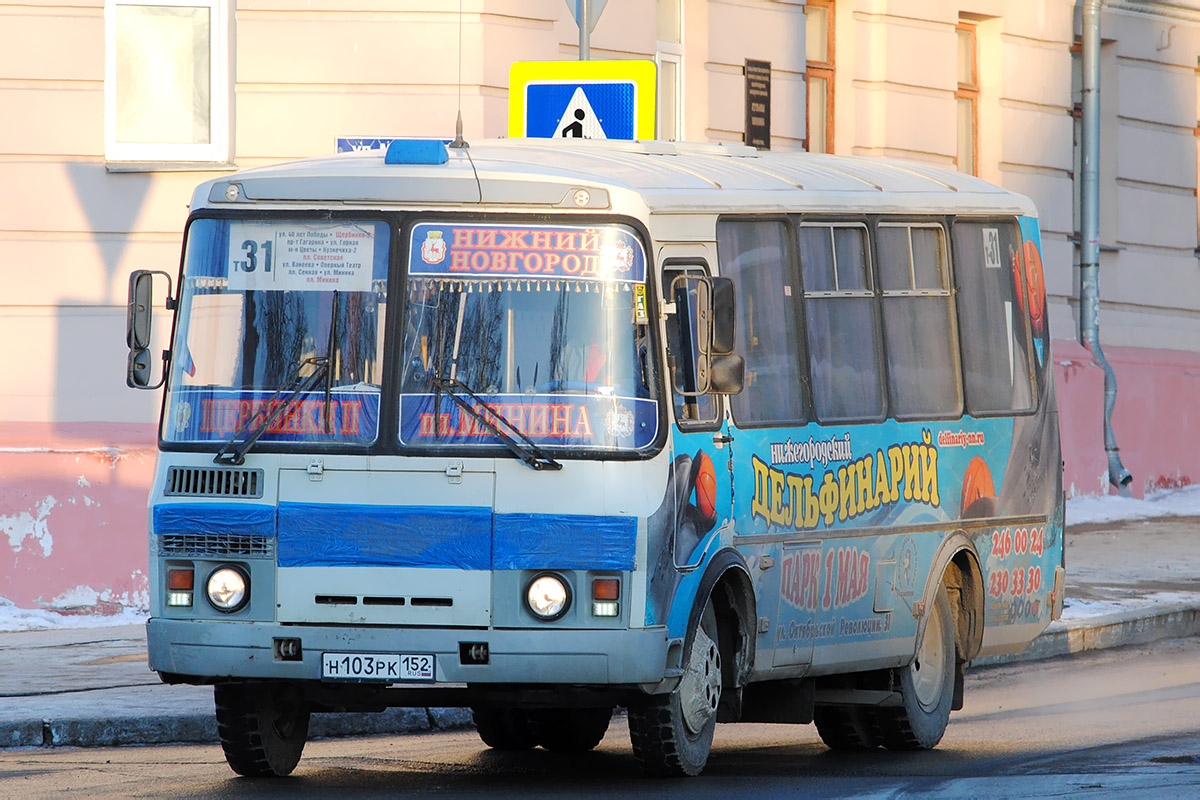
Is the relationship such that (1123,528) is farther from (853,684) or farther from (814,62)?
(853,684)

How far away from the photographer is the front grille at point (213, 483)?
8.34 meters

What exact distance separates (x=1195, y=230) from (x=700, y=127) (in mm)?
8404

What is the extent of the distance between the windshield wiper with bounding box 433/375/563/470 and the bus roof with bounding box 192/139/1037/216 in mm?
695

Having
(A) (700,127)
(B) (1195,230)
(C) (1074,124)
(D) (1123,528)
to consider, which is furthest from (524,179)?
(B) (1195,230)

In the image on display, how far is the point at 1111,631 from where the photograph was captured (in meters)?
14.9

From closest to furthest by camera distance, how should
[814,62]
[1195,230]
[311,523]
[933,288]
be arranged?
[311,523]
[933,288]
[814,62]
[1195,230]

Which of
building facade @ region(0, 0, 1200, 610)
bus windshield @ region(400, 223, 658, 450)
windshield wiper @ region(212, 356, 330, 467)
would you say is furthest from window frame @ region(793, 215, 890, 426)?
building facade @ region(0, 0, 1200, 610)

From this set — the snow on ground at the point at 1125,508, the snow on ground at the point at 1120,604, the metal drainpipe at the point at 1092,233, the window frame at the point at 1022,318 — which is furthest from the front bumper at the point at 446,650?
the metal drainpipe at the point at 1092,233

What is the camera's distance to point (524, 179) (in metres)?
8.45

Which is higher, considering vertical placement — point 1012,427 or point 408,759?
point 1012,427

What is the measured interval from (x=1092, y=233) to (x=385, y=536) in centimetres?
1541

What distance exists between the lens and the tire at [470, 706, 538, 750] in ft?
32.6

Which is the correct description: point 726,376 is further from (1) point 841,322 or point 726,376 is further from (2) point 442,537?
(1) point 841,322

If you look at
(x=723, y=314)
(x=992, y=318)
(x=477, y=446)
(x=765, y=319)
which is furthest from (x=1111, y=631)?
(x=477, y=446)
